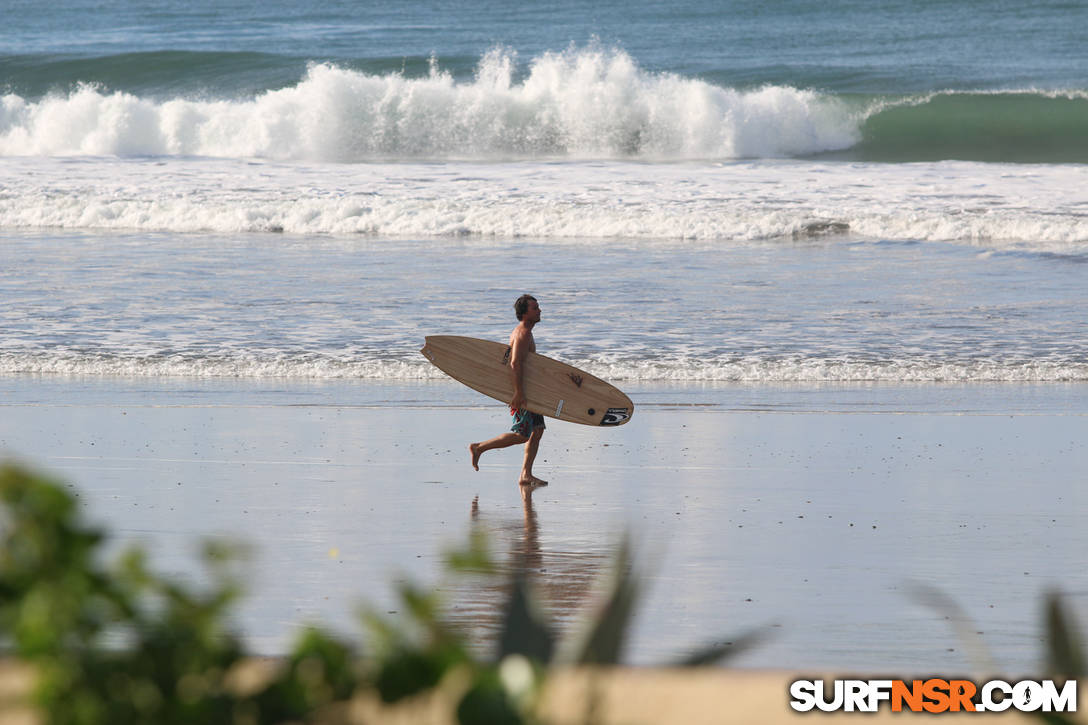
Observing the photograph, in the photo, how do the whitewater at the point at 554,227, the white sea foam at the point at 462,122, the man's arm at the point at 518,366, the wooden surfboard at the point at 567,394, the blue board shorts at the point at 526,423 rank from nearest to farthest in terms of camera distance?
the blue board shorts at the point at 526,423, the man's arm at the point at 518,366, the wooden surfboard at the point at 567,394, the whitewater at the point at 554,227, the white sea foam at the point at 462,122

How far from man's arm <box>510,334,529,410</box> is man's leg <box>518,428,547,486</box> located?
241 millimetres

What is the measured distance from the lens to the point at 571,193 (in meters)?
23.1

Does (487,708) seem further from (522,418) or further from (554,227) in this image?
(554,227)

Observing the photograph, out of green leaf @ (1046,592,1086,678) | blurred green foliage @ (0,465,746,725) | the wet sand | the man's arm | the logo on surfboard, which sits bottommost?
the wet sand

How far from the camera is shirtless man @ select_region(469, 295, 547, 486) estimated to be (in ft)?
26.1

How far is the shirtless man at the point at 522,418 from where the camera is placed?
313 inches

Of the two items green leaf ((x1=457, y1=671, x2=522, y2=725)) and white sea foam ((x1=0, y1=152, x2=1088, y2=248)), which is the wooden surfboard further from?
white sea foam ((x1=0, y1=152, x2=1088, y2=248))

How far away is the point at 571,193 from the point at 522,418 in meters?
15.2

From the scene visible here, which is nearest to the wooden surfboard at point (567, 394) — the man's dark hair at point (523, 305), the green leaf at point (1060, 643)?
the man's dark hair at point (523, 305)

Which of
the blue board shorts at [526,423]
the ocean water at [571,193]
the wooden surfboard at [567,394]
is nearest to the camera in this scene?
Answer: the blue board shorts at [526,423]

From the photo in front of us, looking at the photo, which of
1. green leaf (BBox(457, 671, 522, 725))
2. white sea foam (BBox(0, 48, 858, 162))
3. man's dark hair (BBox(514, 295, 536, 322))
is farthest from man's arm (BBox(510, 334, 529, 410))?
white sea foam (BBox(0, 48, 858, 162))

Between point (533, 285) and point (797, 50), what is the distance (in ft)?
93.2

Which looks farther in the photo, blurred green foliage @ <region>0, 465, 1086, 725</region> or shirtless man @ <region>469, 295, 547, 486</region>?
shirtless man @ <region>469, 295, 547, 486</region>

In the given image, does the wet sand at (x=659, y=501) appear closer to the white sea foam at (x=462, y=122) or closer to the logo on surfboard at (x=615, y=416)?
the logo on surfboard at (x=615, y=416)
